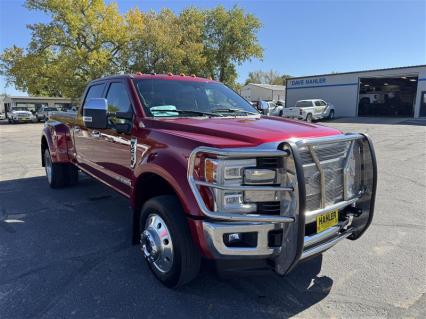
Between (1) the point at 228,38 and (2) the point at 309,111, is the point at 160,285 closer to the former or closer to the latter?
(2) the point at 309,111

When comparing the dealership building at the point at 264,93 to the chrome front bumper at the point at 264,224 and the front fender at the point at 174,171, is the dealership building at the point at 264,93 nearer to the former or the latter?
the front fender at the point at 174,171

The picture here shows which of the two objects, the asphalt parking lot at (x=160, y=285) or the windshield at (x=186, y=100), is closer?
the asphalt parking lot at (x=160, y=285)

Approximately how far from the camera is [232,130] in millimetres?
3012

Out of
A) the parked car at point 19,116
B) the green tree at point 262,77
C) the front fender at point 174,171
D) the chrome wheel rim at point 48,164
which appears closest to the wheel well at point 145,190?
Answer: the front fender at point 174,171

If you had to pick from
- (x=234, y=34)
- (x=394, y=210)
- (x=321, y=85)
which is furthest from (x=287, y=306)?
(x=234, y=34)

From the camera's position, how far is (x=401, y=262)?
12.3ft

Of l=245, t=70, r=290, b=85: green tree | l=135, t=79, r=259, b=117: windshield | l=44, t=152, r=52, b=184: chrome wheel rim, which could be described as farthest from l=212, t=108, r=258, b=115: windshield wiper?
l=245, t=70, r=290, b=85: green tree

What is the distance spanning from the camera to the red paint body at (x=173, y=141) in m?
2.77

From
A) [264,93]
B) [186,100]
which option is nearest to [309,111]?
[186,100]

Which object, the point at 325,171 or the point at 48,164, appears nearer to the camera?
the point at 325,171

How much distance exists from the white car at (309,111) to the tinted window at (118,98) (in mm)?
23677

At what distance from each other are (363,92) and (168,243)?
35.9 meters

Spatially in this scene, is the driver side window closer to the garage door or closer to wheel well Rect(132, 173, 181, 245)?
wheel well Rect(132, 173, 181, 245)

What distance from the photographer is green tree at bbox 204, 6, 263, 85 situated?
145 feet
